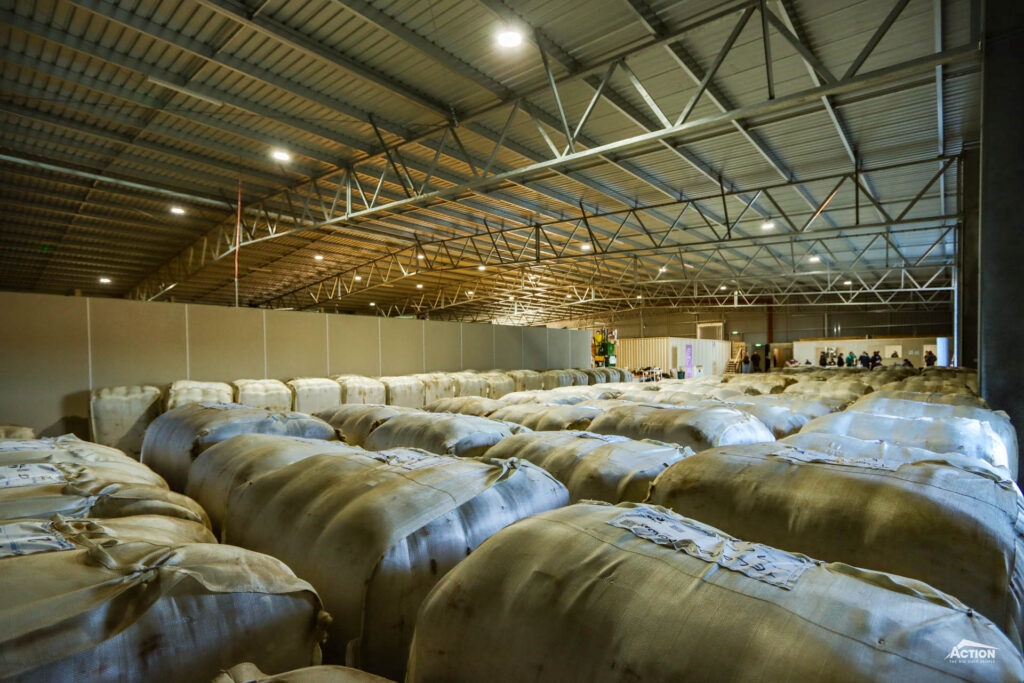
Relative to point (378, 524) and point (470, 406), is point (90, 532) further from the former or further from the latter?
point (470, 406)

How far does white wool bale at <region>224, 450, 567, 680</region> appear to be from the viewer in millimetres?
1858

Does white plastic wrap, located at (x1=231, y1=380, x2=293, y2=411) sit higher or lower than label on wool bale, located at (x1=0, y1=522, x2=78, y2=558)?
lower

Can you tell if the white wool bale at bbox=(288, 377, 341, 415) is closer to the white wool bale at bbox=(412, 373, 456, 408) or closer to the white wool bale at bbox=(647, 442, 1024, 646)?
the white wool bale at bbox=(412, 373, 456, 408)

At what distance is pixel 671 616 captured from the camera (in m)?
1.24

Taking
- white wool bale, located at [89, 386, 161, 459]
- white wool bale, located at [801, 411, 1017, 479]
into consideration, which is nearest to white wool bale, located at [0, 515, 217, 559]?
white wool bale, located at [801, 411, 1017, 479]

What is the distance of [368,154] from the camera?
32.0 feet

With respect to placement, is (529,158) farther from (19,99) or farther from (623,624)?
(623,624)

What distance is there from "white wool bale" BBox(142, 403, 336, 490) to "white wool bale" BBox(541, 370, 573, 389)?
9518 millimetres

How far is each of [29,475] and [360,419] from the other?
3249 mm

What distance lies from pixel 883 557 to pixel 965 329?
15.6m

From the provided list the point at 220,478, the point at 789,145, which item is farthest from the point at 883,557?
the point at 789,145

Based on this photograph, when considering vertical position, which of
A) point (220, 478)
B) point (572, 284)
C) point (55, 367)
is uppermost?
point (572, 284)

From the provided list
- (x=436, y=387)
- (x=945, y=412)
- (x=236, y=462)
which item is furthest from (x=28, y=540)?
(x=436, y=387)

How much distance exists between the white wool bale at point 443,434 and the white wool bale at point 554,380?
9.38 m
